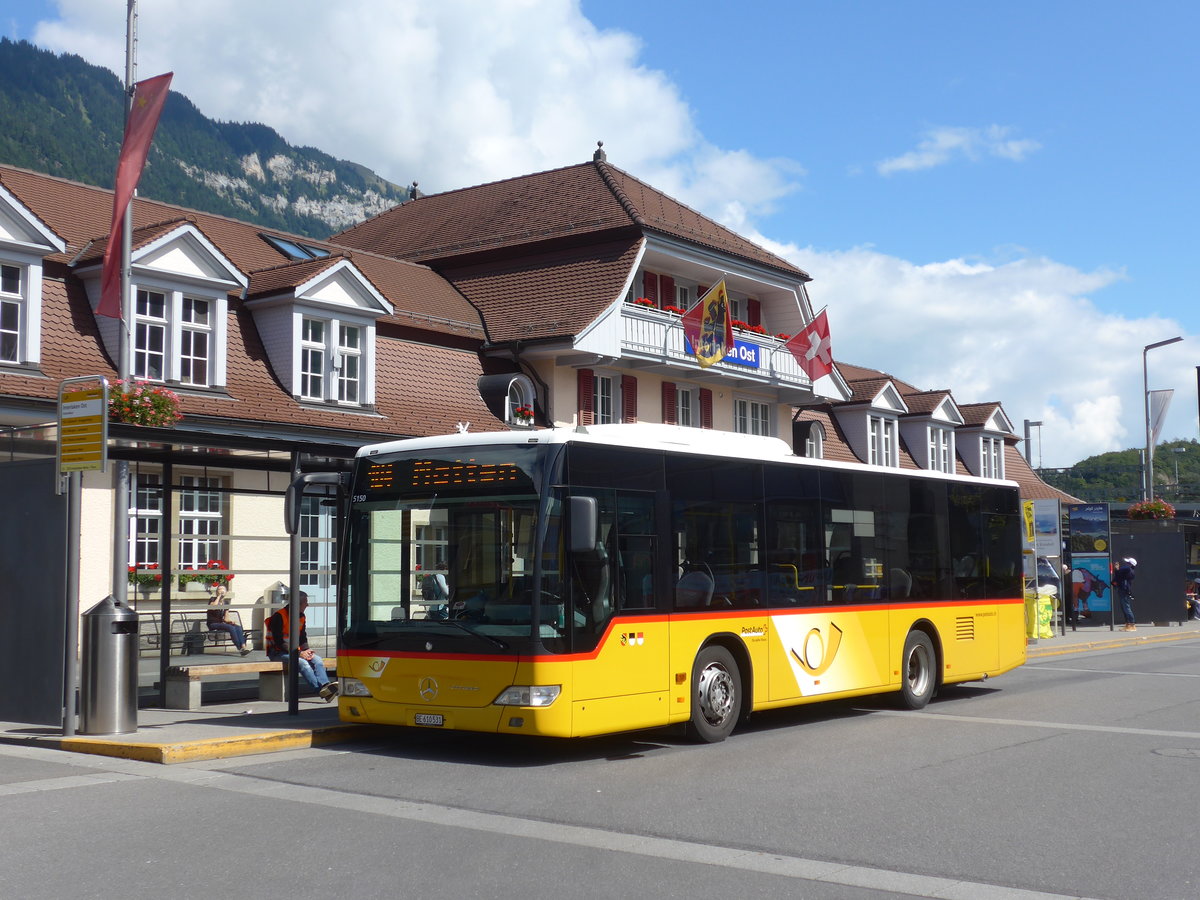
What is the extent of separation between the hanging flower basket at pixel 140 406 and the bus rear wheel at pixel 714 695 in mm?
7939

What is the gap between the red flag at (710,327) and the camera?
31.5 m

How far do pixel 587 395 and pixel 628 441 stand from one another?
19116 millimetres

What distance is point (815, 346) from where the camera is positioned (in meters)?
34.5

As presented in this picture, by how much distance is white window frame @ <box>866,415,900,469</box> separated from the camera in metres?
43.4

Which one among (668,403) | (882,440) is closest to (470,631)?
(668,403)

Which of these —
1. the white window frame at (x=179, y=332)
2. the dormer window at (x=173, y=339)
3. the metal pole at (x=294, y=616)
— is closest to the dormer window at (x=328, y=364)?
the white window frame at (x=179, y=332)

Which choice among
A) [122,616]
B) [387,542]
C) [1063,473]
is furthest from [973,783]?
[1063,473]

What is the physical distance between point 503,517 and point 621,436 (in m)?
1.44

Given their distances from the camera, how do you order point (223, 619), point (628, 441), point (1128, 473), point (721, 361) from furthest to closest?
point (1128, 473) < point (721, 361) < point (223, 619) < point (628, 441)

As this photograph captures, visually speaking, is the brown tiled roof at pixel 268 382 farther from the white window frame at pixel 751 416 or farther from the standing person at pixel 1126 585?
the standing person at pixel 1126 585

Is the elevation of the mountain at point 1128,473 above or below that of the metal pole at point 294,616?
above

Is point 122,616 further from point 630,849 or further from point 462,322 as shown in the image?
point 462,322

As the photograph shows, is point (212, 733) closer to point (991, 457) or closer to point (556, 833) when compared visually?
point (556, 833)

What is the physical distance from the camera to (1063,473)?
111 meters
